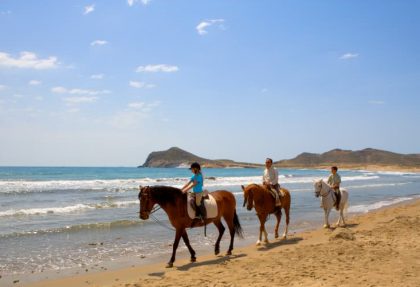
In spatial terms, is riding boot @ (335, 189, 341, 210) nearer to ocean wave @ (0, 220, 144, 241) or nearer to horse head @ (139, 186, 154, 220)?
ocean wave @ (0, 220, 144, 241)

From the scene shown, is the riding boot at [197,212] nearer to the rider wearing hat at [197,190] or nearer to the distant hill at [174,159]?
the rider wearing hat at [197,190]

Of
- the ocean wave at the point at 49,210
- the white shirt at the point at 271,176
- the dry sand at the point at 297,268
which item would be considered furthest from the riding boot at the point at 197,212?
the ocean wave at the point at 49,210

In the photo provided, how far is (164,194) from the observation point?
340 inches

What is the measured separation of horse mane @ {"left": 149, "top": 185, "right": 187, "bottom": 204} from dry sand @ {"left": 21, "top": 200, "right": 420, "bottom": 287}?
55.2 inches

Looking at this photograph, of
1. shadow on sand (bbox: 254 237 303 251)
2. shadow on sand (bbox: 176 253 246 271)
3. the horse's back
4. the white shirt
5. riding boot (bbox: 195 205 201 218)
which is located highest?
the white shirt

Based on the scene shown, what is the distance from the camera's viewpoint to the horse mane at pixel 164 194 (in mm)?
8531

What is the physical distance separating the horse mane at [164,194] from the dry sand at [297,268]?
1402mm

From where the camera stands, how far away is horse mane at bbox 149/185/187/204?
8.53 meters

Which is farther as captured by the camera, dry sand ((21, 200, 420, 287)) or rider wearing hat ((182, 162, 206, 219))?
rider wearing hat ((182, 162, 206, 219))

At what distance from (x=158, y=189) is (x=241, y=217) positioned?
7.86 m

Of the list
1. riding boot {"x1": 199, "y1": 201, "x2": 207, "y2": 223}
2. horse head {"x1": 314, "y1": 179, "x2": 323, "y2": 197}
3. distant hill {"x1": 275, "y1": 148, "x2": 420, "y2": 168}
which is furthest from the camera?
distant hill {"x1": 275, "y1": 148, "x2": 420, "y2": 168}

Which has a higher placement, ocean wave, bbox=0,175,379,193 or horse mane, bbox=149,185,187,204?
horse mane, bbox=149,185,187,204

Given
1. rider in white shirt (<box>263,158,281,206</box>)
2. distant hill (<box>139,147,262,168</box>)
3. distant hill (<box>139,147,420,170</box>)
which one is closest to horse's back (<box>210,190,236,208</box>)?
rider in white shirt (<box>263,158,281,206</box>)

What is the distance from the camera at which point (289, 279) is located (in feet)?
21.8
